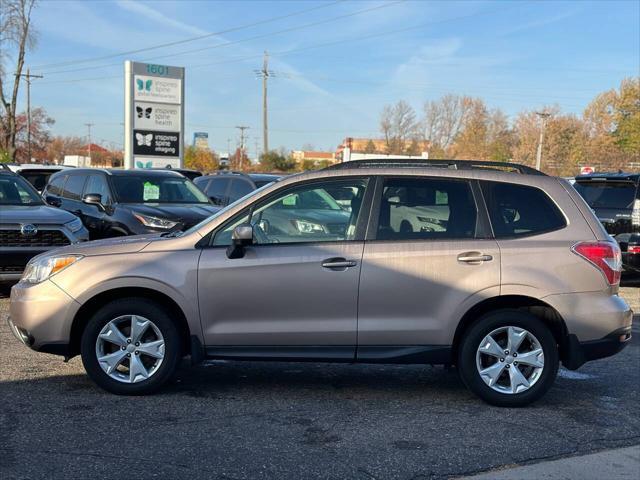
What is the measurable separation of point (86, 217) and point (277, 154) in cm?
4907

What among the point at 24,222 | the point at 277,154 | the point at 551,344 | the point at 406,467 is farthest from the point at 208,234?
the point at 277,154

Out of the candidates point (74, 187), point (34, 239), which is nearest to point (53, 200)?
point (74, 187)

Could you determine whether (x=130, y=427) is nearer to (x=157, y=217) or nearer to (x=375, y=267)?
(x=375, y=267)

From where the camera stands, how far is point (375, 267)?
16.6 ft

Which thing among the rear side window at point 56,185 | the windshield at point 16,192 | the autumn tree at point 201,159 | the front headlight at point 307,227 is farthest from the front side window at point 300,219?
the autumn tree at point 201,159

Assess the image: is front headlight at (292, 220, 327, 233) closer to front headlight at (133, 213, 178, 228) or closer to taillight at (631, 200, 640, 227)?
front headlight at (133, 213, 178, 228)

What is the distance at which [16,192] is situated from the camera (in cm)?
965

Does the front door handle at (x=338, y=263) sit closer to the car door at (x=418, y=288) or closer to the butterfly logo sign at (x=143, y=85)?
the car door at (x=418, y=288)

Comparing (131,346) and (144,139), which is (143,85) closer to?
(144,139)

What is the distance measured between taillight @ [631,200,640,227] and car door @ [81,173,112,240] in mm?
8483

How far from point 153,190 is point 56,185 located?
2.74m

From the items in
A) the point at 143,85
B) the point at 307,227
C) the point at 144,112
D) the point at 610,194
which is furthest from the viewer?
the point at 144,112

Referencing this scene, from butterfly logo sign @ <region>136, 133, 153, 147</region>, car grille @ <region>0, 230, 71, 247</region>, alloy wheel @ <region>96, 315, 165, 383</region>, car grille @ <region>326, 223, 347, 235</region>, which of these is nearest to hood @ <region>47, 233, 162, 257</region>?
alloy wheel @ <region>96, 315, 165, 383</region>

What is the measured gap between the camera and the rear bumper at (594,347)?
508cm
